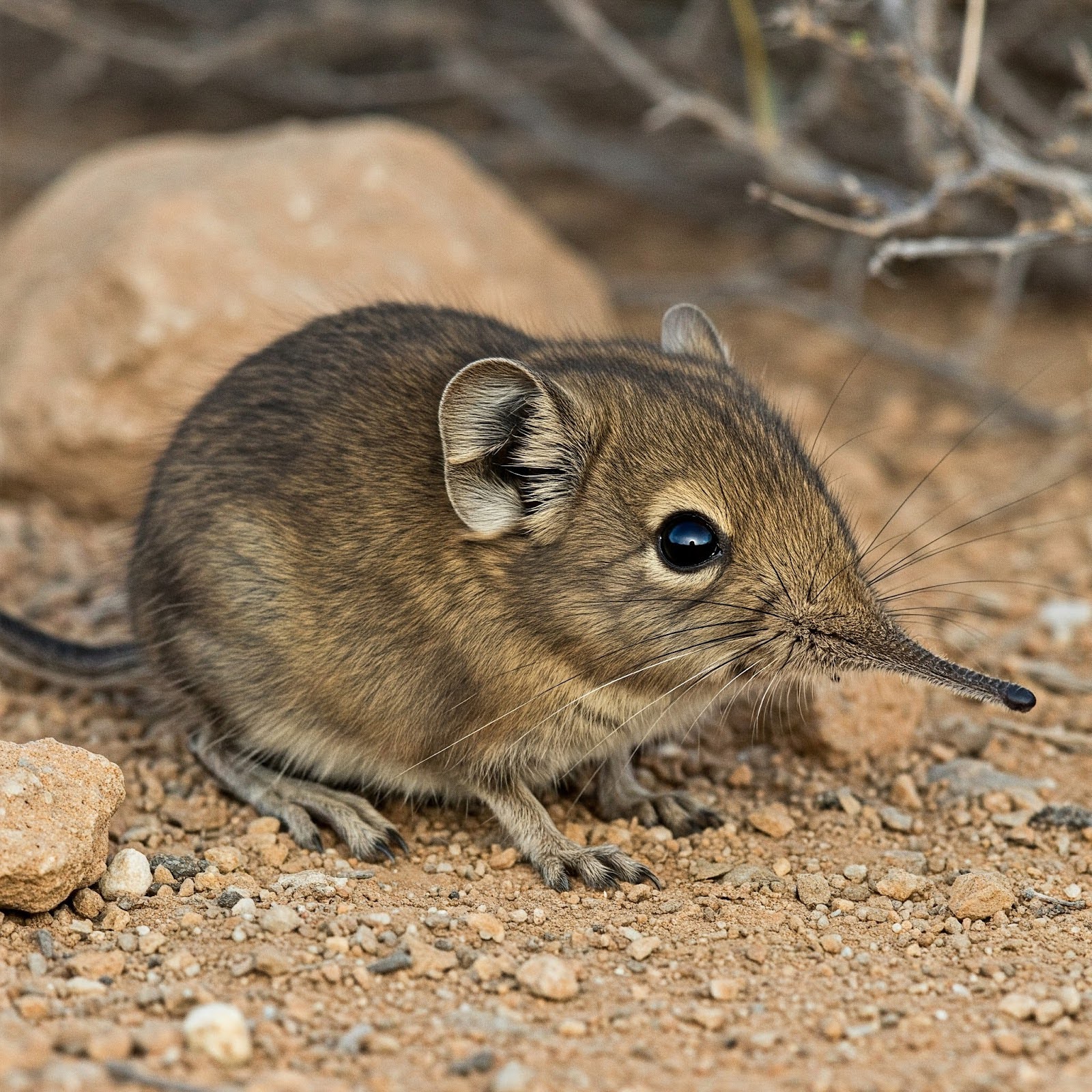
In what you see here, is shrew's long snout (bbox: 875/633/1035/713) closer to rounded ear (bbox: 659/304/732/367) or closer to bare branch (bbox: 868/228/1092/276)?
rounded ear (bbox: 659/304/732/367)

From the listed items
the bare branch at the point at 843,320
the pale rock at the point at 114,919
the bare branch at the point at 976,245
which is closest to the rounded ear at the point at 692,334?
the bare branch at the point at 976,245

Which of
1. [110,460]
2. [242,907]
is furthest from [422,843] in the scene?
[110,460]

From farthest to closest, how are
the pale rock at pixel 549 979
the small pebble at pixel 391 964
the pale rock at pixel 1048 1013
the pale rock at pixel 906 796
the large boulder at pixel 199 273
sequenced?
the large boulder at pixel 199 273
the pale rock at pixel 906 796
the small pebble at pixel 391 964
the pale rock at pixel 549 979
the pale rock at pixel 1048 1013

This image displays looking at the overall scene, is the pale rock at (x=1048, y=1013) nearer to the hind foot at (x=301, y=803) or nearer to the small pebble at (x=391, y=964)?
the small pebble at (x=391, y=964)

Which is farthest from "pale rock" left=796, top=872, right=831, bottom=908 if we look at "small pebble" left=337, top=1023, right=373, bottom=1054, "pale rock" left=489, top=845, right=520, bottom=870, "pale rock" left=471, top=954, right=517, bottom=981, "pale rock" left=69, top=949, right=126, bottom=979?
"pale rock" left=69, top=949, right=126, bottom=979

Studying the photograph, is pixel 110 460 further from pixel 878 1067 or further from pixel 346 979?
pixel 878 1067

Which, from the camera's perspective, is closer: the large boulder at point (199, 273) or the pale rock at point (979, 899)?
the pale rock at point (979, 899)

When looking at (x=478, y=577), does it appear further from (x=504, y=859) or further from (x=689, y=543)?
(x=504, y=859)
